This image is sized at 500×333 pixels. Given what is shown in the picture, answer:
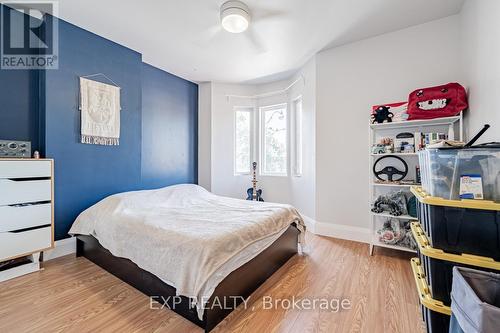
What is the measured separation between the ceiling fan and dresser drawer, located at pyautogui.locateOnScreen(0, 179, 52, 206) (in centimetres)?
252

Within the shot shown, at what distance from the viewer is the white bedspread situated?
57.7 inches

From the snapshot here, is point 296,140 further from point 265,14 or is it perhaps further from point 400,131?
point 265,14

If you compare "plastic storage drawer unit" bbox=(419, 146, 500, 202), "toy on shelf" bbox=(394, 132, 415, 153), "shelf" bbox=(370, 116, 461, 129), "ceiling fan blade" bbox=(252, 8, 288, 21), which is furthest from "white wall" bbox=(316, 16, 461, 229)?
"plastic storage drawer unit" bbox=(419, 146, 500, 202)

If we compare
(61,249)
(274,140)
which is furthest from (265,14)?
(61,249)

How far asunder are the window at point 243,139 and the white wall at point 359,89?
1777 mm

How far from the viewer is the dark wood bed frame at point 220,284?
4.99 ft

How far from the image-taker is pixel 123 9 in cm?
232

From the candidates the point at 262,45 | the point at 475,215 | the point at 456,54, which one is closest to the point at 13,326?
the point at 475,215

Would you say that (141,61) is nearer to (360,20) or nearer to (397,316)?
(360,20)

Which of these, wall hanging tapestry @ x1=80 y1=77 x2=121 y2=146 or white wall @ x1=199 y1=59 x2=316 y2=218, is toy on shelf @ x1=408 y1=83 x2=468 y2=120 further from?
wall hanging tapestry @ x1=80 y1=77 x2=121 y2=146

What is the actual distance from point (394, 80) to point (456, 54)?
60 cm

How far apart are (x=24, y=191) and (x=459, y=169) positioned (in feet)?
11.4

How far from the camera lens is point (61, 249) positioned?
2.54 m

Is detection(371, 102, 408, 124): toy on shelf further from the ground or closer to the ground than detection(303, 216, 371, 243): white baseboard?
further from the ground
